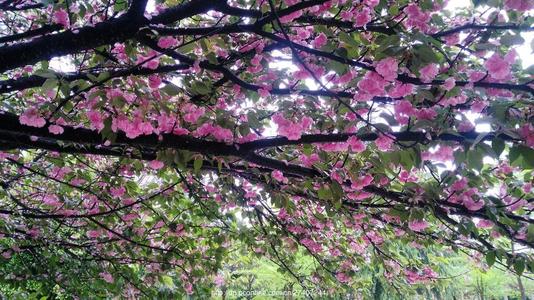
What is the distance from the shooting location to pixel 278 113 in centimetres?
233

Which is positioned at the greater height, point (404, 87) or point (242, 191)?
point (242, 191)

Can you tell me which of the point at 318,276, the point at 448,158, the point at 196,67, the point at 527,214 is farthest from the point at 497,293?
the point at 196,67

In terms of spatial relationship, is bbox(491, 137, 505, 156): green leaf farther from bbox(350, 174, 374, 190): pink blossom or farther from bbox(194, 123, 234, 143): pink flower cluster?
bbox(194, 123, 234, 143): pink flower cluster

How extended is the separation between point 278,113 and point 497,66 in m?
1.12

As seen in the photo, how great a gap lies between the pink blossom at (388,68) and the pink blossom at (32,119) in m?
1.58

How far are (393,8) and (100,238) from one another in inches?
151

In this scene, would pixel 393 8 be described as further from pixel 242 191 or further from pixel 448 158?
pixel 242 191

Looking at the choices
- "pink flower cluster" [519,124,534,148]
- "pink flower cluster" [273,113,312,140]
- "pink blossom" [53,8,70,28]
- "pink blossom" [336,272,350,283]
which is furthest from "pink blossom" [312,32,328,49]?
"pink blossom" [336,272,350,283]

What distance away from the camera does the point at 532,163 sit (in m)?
1.47

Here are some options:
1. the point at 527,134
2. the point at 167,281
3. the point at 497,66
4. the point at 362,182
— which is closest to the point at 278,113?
the point at 362,182

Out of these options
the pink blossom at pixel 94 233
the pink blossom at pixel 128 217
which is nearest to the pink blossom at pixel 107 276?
the pink blossom at pixel 94 233

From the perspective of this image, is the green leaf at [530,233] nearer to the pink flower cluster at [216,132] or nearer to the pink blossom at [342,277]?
the pink flower cluster at [216,132]

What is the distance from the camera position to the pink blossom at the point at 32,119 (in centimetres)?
191

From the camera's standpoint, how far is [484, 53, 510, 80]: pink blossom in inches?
63.4
